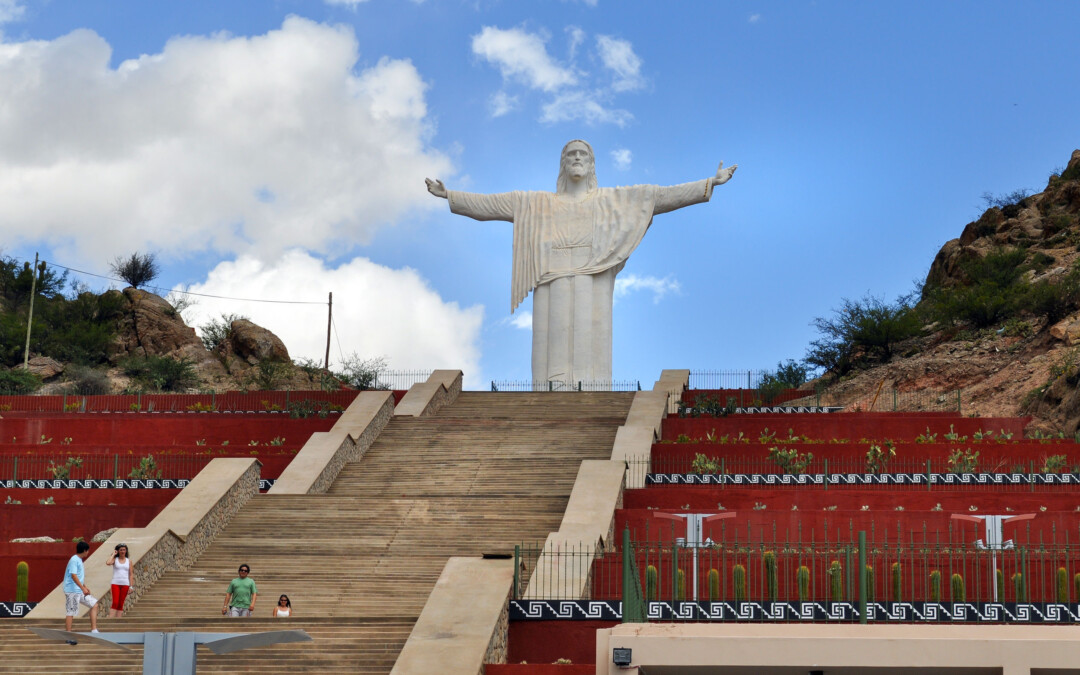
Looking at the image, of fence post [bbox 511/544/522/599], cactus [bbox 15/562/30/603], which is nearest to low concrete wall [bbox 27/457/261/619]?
cactus [bbox 15/562/30/603]

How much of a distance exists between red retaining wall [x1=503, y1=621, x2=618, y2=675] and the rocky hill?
39.8ft

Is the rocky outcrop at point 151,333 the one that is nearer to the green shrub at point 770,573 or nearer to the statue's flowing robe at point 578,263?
the statue's flowing robe at point 578,263

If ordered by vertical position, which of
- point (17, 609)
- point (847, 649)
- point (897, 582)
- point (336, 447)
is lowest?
point (17, 609)

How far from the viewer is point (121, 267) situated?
44.6 m

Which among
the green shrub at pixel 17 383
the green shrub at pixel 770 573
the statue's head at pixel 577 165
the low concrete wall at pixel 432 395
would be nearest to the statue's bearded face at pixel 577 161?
the statue's head at pixel 577 165

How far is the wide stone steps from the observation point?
13.0 metres

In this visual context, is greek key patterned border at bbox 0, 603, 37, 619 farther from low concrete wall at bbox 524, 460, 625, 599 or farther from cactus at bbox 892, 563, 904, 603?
cactus at bbox 892, 563, 904, 603

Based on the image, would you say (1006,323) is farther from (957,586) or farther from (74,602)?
(74,602)

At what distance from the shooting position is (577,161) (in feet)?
94.3

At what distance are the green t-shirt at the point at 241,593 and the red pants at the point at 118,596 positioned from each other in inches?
44.3

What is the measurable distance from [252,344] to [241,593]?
2647 cm

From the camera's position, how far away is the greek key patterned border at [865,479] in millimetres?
19453

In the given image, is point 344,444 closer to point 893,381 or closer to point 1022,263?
point 893,381

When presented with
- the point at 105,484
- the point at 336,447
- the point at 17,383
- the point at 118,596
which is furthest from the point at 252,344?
the point at 118,596
